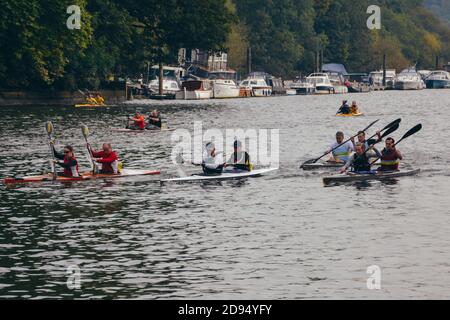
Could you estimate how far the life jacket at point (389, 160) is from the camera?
4701cm

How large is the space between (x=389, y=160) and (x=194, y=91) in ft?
336

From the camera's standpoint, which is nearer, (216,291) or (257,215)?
(216,291)

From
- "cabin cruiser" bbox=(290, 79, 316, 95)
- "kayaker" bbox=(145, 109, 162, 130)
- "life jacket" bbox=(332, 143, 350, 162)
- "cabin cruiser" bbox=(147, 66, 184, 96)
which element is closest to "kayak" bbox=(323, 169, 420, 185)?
"life jacket" bbox=(332, 143, 350, 162)

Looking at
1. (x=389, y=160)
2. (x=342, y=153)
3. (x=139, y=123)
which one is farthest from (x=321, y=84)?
(x=389, y=160)

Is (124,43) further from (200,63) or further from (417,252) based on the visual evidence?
(417,252)

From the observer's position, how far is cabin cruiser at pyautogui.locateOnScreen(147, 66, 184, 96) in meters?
147

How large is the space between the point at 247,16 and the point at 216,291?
172734 mm

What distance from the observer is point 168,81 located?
15075cm

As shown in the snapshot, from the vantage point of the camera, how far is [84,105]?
368 feet

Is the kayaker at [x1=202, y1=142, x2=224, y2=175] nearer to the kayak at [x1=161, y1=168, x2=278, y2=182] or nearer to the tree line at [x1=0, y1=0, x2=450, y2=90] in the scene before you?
the kayak at [x1=161, y1=168, x2=278, y2=182]

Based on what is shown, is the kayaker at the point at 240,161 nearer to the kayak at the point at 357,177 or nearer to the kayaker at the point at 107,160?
the kayak at the point at 357,177

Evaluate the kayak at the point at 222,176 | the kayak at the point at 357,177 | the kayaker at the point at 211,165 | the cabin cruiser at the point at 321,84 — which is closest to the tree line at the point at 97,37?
the cabin cruiser at the point at 321,84

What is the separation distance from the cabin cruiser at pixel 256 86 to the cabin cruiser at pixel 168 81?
10.3 metres

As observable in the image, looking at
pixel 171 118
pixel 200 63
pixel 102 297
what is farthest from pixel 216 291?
pixel 200 63
